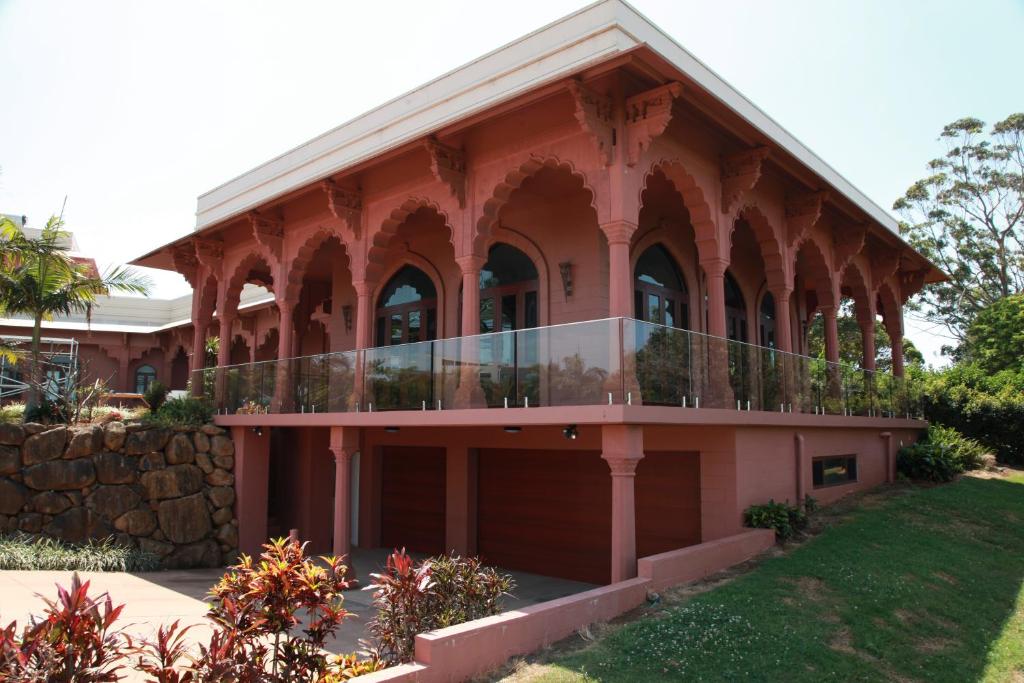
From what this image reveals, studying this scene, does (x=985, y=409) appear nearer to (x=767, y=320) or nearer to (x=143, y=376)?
(x=767, y=320)

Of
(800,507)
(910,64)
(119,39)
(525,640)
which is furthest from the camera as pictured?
(910,64)

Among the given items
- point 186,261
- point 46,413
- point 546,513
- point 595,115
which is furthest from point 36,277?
point 595,115

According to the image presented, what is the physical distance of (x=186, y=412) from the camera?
610 inches

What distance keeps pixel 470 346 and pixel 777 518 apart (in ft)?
16.9

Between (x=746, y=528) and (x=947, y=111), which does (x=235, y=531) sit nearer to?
(x=746, y=528)

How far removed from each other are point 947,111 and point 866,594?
3321cm

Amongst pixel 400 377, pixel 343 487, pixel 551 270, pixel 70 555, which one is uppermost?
pixel 551 270

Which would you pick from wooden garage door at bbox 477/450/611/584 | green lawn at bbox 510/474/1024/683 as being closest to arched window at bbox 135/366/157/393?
wooden garage door at bbox 477/450/611/584

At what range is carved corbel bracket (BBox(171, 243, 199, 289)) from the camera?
18547mm

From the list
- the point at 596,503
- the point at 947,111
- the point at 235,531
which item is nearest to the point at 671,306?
the point at 596,503

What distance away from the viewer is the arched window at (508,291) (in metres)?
14.2

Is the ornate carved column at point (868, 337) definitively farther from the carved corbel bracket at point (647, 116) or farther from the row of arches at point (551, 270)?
the carved corbel bracket at point (647, 116)

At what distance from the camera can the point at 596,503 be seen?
42.3 ft

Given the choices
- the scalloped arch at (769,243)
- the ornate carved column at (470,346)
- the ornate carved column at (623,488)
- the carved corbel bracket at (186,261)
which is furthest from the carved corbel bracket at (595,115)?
the carved corbel bracket at (186,261)
